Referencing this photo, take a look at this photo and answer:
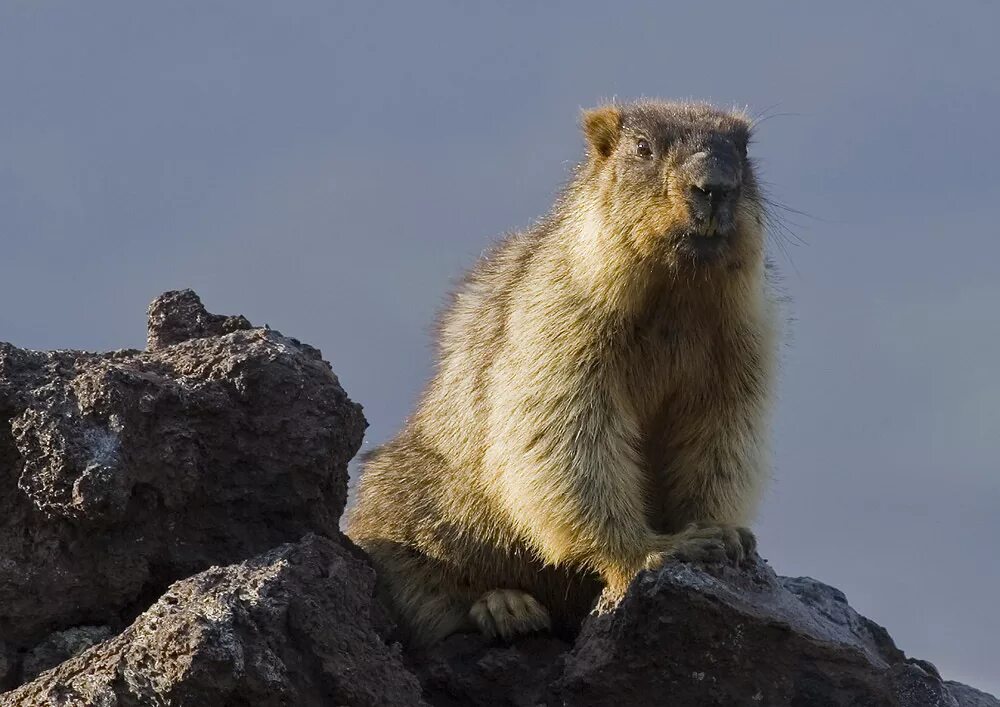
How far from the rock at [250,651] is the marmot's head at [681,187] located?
284 centimetres

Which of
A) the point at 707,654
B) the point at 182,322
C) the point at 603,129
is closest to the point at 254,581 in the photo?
the point at 707,654

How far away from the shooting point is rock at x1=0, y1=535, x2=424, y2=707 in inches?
267

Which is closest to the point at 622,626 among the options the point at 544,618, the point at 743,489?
the point at 544,618

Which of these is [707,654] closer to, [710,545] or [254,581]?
[710,545]

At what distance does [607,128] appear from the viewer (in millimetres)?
9711

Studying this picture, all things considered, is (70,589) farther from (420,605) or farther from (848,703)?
(848,703)

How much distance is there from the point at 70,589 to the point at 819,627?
14.7ft

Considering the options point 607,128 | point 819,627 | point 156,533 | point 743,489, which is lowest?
point 156,533

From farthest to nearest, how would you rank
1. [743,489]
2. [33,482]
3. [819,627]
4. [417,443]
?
[417,443] < [743,489] < [819,627] < [33,482]

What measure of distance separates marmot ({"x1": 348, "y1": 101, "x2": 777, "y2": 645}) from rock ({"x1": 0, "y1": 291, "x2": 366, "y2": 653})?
1.09 metres

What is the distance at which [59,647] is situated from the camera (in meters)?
7.94

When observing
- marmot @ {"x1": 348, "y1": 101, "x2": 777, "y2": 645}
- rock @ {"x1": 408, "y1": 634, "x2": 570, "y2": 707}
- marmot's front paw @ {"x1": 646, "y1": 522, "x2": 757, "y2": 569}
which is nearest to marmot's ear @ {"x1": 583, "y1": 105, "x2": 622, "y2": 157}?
marmot @ {"x1": 348, "y1": 101, "x2": 777, "y2": 645}

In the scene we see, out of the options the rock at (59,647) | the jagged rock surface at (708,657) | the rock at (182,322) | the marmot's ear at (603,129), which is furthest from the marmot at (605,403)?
the rock at (59,647)

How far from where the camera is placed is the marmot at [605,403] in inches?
344
